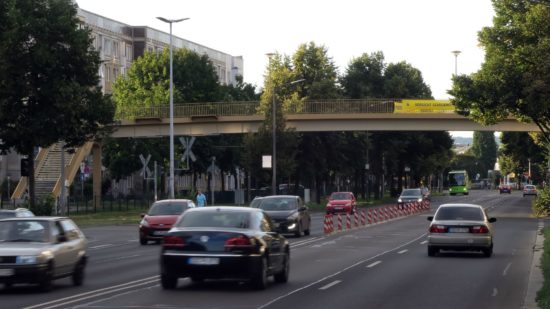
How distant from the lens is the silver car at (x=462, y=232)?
87.1ft

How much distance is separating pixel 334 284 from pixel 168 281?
328 cm

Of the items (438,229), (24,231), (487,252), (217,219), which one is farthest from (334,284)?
(487,252)

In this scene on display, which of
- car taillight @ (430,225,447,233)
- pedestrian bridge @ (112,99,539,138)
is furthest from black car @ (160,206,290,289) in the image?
pedestrian bridge @ (112,99,539,138)

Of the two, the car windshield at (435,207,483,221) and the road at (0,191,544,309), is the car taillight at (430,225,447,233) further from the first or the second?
the road at (0,191,544,309)

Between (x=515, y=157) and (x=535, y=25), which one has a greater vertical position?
(x=535, y=25)

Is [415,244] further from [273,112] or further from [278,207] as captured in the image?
[273,112]

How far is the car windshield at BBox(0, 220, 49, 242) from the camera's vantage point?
17672 mm

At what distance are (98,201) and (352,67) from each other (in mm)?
35928

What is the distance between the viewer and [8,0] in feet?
151

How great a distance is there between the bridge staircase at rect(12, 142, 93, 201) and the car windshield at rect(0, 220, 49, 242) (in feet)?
178

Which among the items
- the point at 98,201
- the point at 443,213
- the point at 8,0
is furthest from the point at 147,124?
the point at 443,213

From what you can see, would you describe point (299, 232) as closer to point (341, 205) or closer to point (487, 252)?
point (487, 252)

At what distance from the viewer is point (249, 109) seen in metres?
75.9

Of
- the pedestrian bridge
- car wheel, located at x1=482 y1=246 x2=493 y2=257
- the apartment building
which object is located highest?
the apartment building
